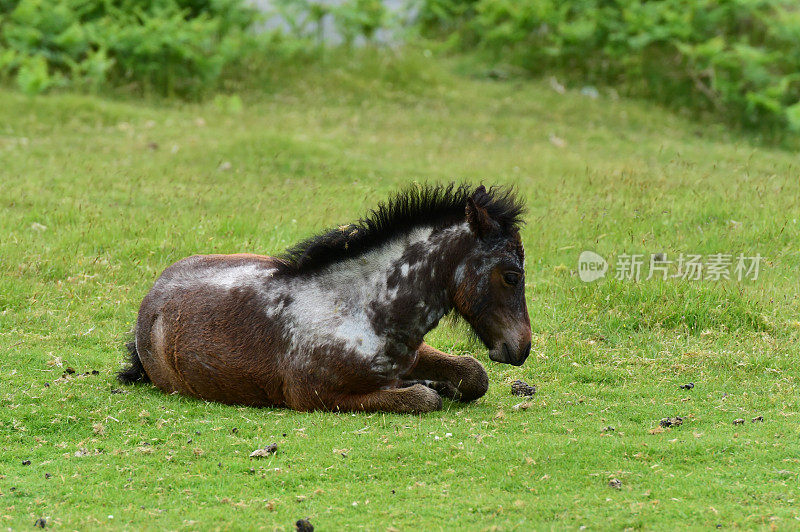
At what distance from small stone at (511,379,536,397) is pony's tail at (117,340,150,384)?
3.70 metres

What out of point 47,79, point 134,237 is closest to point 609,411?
point 134,237

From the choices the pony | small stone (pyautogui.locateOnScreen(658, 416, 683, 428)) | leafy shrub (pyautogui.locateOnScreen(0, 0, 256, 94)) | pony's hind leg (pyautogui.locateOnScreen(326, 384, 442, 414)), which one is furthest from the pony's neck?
leafy shrub (pyautogui.locateOnScreen(0, 0, 256, 94))

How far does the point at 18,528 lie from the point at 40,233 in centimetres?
794

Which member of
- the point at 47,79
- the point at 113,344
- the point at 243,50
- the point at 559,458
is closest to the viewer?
the point at 559,458

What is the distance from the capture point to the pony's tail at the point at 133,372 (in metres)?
9.04

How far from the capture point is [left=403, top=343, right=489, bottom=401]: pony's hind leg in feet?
27.6

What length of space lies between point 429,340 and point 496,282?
2623mm

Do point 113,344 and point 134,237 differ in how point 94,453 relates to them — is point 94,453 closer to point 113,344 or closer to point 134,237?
point 113,344

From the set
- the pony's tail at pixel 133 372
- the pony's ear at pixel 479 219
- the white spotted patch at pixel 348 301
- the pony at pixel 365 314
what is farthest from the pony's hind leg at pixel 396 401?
the pony's tail at pixel 133 372

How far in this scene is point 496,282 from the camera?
26.1ft

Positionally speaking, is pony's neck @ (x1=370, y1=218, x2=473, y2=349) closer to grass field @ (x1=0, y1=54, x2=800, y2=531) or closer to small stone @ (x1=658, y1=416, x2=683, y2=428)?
grass field @ (x1=0, y1=54, x2=800, y2=531)

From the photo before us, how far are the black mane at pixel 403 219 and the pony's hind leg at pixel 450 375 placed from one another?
1154mm

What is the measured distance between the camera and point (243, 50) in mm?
25219

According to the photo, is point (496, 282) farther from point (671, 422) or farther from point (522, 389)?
point (671, 422)
